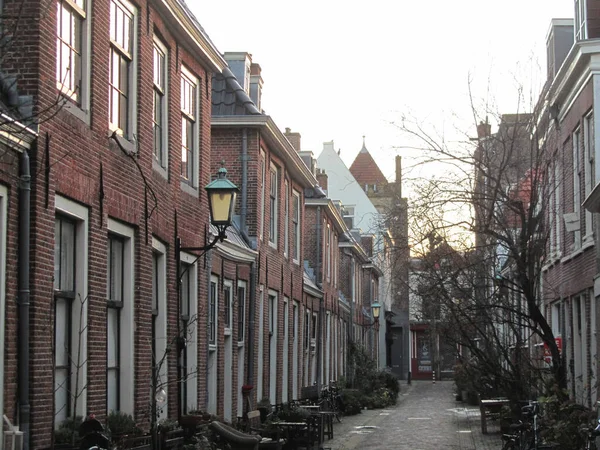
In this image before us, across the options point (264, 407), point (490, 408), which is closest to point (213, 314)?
point (264, 407)

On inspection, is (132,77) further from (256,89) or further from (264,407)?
(256,89)

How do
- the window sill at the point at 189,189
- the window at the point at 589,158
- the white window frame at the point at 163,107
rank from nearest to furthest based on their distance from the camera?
the white window frame at the point at 163,107, the window sill at the point at 189,189, the window at the point at 589,158

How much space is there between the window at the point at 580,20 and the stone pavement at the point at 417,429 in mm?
8188

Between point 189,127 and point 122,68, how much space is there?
12.0 feet

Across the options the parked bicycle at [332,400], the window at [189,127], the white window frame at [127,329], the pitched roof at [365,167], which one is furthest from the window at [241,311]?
the pitched roof at [365,167]

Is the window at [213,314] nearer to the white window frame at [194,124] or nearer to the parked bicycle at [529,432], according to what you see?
the white window frame at [194,124]

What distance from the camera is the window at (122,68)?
12781mm

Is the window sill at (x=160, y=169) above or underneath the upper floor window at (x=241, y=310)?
above

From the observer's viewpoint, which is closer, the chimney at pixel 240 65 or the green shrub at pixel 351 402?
the chimney at pixel 240 65

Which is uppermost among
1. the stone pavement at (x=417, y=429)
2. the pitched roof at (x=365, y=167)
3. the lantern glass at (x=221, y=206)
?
the pitched roof at (x=365, y=167)

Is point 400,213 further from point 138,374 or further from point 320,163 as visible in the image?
point 320,163

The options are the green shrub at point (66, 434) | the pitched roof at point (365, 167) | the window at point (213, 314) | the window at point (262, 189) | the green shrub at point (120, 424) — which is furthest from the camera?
the pitched roof at point (365, 167)

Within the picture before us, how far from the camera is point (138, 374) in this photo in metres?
13.5

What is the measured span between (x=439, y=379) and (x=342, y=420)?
3996cm
